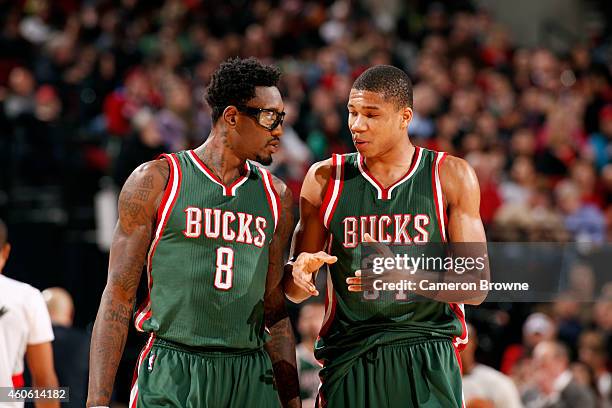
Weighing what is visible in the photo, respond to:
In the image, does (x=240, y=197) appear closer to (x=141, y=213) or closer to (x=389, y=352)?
(x=141, y=213)

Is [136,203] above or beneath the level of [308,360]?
above

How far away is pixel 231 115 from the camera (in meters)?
4.39

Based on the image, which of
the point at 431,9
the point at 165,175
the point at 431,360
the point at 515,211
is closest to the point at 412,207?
the point at 431,360

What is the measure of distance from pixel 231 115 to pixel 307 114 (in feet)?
24.1

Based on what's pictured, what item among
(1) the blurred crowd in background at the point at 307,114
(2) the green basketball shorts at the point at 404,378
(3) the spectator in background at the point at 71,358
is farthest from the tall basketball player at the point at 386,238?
→ (1) the blurred crowd in background at the point at 307,114

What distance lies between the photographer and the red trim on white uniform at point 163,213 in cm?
420

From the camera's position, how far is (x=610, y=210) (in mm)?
10867

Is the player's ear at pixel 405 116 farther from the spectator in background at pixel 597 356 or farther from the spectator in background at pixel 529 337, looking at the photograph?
the spectator in background at pixel 529 337

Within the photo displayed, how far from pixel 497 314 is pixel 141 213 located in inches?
238

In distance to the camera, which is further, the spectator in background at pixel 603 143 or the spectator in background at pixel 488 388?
the spectator in background at pixel 603 143

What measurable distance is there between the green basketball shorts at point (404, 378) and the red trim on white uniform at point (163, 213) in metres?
0.89

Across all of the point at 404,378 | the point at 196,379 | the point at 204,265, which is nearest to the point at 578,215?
the point at 404,378

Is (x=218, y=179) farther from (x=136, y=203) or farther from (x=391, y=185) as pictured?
(x=391, y=185)

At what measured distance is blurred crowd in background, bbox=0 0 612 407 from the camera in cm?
963
